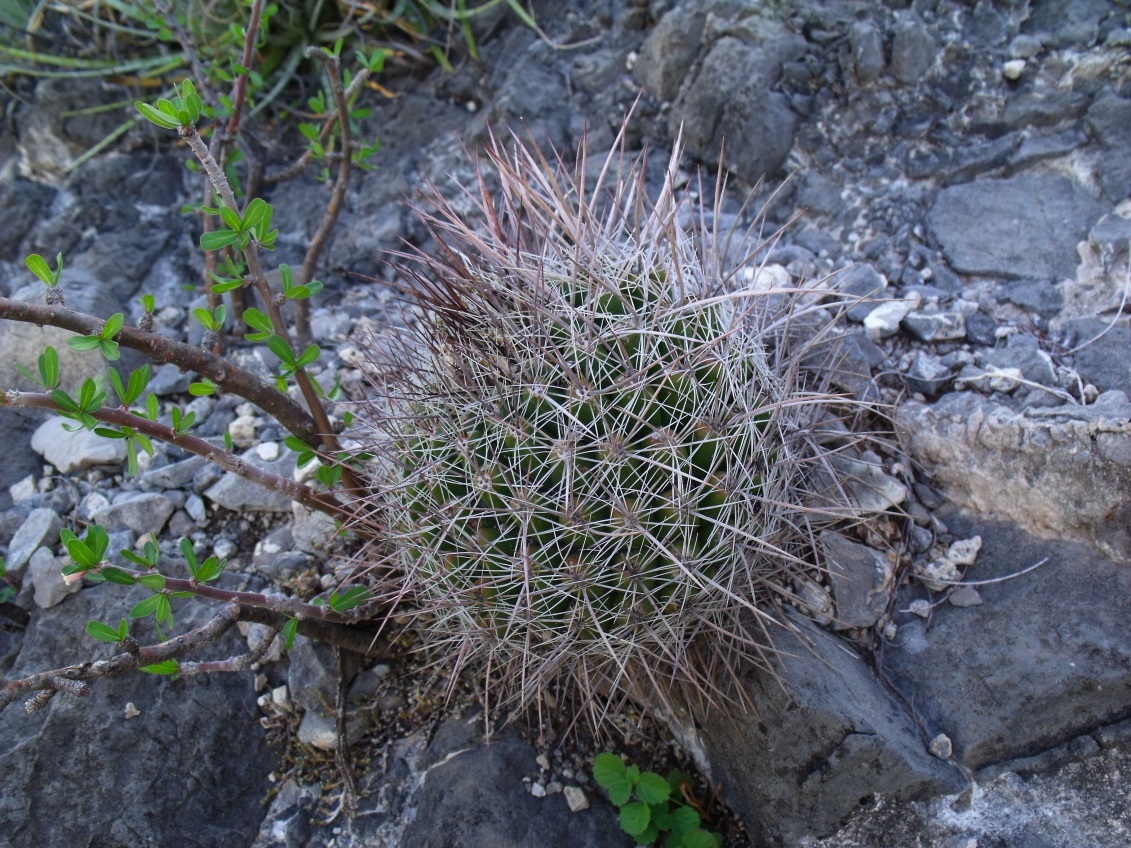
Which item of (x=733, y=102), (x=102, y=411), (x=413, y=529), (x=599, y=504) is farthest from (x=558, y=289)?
(x=733, y=102)

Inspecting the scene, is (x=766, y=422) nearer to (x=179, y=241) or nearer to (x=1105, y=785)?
(x=1105, y=785)

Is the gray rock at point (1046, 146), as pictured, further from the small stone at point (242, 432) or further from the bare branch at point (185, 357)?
the small stone at point (242, 432)

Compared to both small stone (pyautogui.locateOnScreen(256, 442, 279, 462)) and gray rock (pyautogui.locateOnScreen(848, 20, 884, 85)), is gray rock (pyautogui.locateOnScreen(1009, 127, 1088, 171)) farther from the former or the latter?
small stone (pyautogui.locateOnScreen(256, 442, 279, 462))

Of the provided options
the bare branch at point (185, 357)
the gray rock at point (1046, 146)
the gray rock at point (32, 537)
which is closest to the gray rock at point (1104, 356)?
the gray rock at point (1046, 146)

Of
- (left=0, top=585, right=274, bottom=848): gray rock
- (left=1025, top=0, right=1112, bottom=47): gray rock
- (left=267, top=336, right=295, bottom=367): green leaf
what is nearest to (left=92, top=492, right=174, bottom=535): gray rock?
(left=0, top=585, right=274, bottom=848): gray rock

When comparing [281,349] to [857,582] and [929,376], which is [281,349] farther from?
[929,376]

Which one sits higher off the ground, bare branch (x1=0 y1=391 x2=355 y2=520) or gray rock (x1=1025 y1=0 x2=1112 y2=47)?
gray rock (x1=1025 y1=0 x2=1112 y2=47)
